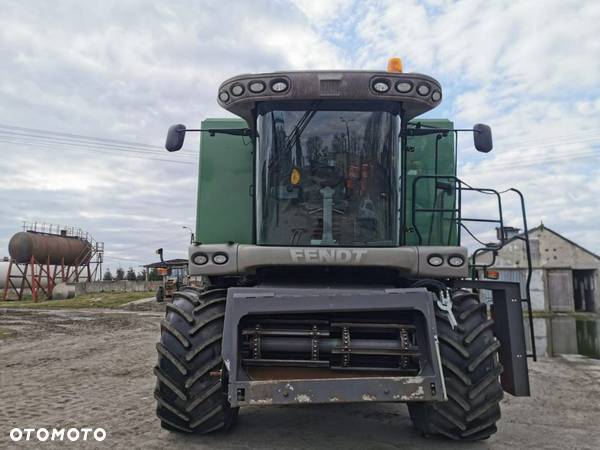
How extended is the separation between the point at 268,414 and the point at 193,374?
1.71m

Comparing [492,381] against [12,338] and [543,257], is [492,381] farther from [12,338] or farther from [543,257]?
[543,257]

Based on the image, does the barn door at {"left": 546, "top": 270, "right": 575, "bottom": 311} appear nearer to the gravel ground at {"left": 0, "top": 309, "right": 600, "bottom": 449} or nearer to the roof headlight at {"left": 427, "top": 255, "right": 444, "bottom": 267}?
the gravel ground at {"left": 0, "top": 309, "right": 600, "bottom": 449}

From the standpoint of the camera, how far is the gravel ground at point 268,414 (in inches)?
183

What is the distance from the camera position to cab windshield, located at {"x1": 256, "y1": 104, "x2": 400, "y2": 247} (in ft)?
15.9

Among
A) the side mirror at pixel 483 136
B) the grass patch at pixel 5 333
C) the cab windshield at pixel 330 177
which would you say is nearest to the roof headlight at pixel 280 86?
the cab windshield at pixel 330 177

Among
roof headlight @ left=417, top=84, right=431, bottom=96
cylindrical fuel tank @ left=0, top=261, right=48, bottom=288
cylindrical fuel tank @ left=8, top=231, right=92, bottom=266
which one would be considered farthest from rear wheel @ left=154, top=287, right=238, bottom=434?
cylindrical fuel tank @ left=0, top=261, right=48, bottom=288

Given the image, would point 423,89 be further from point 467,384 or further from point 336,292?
point 467,384

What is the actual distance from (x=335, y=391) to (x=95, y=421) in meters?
3.01

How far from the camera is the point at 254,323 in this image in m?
4.34

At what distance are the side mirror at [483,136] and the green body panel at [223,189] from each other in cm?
258

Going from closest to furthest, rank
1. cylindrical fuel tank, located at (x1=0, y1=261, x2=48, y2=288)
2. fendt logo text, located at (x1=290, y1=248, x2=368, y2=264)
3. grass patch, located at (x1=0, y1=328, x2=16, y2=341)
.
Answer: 1. fendt logo text, located at (x1=290, y1=248, x2=368, y2=264)
2. grass patch, located at (x1=0, y1=328, x2=16, y2=341)
3. cylindrical fuel tank, located at (x1=0, y1=261, x2=48, y2=288)

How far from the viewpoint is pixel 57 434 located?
493cm

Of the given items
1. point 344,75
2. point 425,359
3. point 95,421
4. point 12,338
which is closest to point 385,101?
point 344,75

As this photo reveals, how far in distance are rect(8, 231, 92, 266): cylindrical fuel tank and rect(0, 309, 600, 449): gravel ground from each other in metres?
32.0
